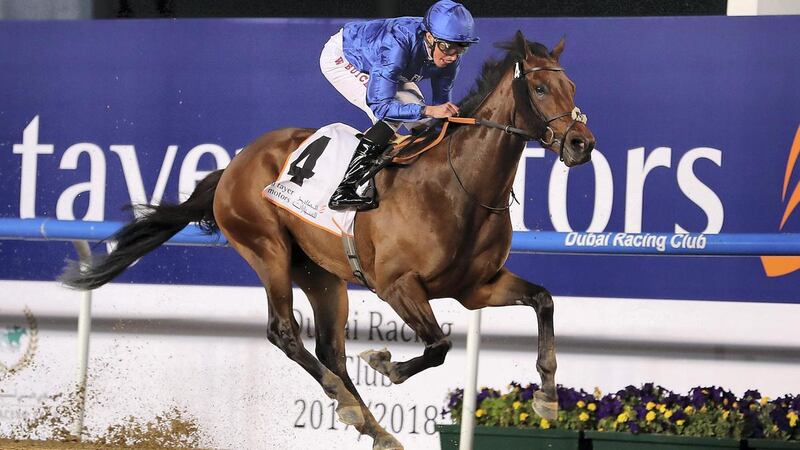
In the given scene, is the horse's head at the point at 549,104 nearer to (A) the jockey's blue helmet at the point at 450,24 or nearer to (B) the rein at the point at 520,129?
(B) the rein at the point at 520,129

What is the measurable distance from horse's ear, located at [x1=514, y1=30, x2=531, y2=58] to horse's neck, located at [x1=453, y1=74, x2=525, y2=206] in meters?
0.10

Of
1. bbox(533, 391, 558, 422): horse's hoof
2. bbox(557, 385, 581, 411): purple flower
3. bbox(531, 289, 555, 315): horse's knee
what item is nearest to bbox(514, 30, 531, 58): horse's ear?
bbox(531, 289, 555, 315): horse's knee

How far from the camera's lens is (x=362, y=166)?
4082 millimetres

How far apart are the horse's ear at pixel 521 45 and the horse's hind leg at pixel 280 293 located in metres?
1.20

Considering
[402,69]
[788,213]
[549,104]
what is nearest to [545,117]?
[549,104]

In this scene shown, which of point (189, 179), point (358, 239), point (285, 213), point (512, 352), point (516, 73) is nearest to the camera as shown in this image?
point (516, 73)

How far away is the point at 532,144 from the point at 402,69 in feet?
3.36

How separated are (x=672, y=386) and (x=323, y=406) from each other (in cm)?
143

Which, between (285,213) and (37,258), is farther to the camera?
(37,258)

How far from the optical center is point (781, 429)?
4223 mm

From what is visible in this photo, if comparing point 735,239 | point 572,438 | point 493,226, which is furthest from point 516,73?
point 572,438

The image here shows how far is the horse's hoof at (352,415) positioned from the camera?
412 centimetres

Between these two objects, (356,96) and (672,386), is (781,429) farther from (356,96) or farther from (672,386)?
(356,96)

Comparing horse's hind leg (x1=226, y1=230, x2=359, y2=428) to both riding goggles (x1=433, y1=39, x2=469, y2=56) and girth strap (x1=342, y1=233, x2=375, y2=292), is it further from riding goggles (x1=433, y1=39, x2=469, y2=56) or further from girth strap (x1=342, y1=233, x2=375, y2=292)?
riding goggles (x1=433, y1=39, x2=469, y2=56)
